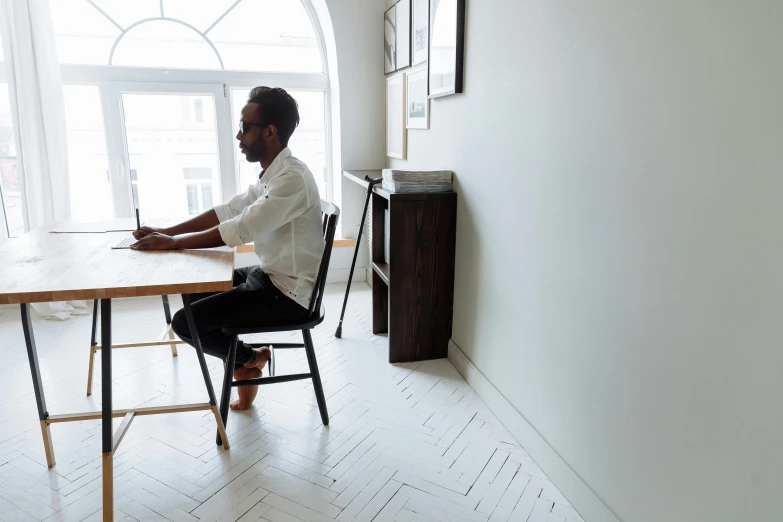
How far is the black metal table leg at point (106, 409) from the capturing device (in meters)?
1.57

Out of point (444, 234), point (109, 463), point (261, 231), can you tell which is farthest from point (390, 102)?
point (109, 463)

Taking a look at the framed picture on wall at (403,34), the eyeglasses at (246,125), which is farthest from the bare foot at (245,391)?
the framed picture on wall at (403,34)

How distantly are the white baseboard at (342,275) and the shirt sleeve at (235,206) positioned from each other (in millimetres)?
1968

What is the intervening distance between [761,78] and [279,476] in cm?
182

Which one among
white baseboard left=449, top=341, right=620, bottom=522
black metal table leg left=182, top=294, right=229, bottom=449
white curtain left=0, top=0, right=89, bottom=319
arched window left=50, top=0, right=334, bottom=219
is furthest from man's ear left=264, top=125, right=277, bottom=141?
white curtain left=0, top=0, right=89, bottom=319

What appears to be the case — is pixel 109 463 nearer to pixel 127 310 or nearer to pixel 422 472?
pixel 422 472

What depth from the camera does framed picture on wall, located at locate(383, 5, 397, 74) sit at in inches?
139

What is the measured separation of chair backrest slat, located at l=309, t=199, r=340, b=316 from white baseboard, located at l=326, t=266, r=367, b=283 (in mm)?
2092

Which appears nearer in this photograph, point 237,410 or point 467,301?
point 237,410

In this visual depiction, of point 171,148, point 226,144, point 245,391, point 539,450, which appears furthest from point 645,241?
point 171,148

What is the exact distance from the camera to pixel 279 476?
1.87m

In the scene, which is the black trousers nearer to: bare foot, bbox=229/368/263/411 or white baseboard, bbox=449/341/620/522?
bare foot, bbox=229/368/263/411

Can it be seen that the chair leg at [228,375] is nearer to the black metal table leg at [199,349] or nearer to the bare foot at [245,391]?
the black metal table leg at [199,349]

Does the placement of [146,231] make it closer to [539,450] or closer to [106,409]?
[106,409]
